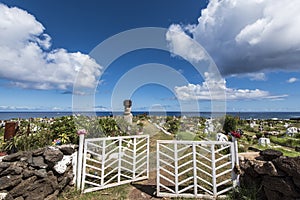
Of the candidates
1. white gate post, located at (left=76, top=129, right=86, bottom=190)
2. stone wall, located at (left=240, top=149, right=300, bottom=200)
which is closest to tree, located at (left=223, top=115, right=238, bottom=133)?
stone wall, located at (left=240, top=149, right=300, bottom=200)

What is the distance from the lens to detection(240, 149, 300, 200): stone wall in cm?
203

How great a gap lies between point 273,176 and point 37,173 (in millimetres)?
3290

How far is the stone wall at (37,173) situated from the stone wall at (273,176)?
2957 mm

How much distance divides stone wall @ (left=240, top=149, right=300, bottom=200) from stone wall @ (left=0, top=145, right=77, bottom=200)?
2.96 m

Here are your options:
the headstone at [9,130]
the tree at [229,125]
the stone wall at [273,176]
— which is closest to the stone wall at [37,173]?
the headstone at [9,130]

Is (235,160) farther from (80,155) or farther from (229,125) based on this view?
(229,125)

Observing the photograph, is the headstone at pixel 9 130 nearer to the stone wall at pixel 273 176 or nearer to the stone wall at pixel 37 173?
the stone wall at pixel 37 173

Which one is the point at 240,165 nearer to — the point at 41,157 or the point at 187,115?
the point at 41,157

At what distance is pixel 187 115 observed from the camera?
10.4m

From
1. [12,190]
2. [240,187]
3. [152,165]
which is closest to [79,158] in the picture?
[12,190]

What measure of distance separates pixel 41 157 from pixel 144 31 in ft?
20.2

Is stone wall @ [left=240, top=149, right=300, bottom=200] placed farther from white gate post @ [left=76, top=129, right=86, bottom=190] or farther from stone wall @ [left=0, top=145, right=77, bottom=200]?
stone wall @ [left=0, top=145, right=77, bottom=200]

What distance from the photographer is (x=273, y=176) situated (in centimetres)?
224

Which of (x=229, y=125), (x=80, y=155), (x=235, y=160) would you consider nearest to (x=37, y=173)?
(x=80, y=155)
